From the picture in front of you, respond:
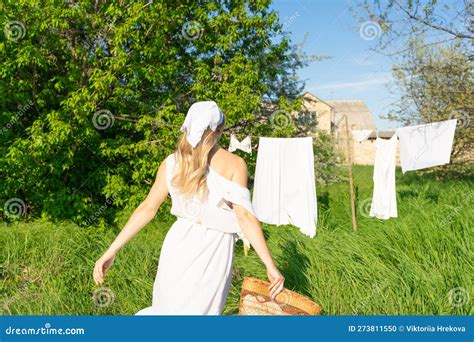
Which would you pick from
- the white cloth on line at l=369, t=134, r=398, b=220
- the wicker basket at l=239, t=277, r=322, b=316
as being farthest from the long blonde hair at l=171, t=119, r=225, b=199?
the white cloth on line at l=369, t=134, r=398, b=220

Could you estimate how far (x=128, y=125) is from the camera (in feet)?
28.9

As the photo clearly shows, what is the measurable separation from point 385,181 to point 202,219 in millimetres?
6283

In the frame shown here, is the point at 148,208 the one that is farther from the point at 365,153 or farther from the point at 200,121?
the point at 365,153

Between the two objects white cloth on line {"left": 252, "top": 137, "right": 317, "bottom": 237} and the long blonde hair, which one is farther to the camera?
white cloth on line {"left": 252, "top": 137, "right": 317, "bottom": 237}

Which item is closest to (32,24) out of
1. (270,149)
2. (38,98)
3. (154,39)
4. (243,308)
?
(38,98)

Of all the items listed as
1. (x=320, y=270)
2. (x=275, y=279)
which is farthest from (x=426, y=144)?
(x=275, y=279)

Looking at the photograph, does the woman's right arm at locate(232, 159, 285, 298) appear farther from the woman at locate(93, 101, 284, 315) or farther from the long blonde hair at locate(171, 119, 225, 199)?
the long blonde hair at locate(171, 119, 225, 199)

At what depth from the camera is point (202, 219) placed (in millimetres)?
2385

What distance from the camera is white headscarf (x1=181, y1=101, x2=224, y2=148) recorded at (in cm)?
230

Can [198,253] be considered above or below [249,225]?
below

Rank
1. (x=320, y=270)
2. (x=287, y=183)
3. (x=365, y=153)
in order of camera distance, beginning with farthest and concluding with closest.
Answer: (x=365, y=153) → (x=287, y=183) → (x=320, y=270)

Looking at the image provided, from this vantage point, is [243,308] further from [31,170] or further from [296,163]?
[31,170]

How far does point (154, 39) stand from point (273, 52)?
8.38 feet

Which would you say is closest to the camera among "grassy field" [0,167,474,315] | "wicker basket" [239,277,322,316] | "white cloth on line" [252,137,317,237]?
"wicker basket" [239,277,322,316]
